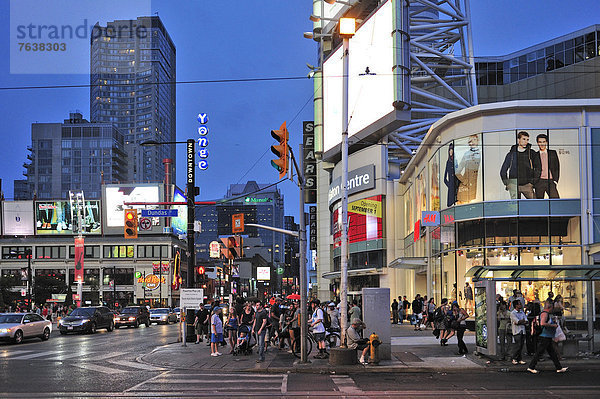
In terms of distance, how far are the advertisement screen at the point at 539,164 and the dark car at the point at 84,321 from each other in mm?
24565

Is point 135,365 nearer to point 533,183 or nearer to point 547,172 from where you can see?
point 533,183

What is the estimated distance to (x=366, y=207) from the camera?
5816 cm

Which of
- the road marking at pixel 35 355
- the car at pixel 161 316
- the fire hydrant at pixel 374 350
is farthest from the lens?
the car at pixel 161 316

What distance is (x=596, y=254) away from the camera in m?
33.4

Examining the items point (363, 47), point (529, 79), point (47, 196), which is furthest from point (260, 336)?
point (47, 196)

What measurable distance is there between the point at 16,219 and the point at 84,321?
8904 centimetres

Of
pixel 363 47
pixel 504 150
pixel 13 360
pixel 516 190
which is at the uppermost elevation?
pixel 363 47

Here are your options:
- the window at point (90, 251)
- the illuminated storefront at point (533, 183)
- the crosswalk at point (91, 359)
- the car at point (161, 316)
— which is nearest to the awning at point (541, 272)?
the crosswalk at point (91, 359)

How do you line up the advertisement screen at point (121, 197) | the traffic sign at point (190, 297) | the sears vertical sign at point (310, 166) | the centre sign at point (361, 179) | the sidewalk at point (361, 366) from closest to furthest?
the sidewalk at point (361, 366)
the traffic sign at point (190, 297)
the centre sign at point (361, 179)
the sears vertical sign at point (310, 166)
the advertisement screen at point (121, 197)

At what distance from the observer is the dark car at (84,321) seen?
125 ft

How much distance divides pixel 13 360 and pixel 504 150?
25315mm

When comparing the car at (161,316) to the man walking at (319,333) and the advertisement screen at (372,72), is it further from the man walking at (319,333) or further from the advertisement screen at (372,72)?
the man walking at (319,333)

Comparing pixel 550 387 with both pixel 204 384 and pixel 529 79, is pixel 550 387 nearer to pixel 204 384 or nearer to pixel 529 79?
pixel 204 384

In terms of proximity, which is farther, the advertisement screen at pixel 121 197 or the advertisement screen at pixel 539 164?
the advertisement screen at pixel 121 197
